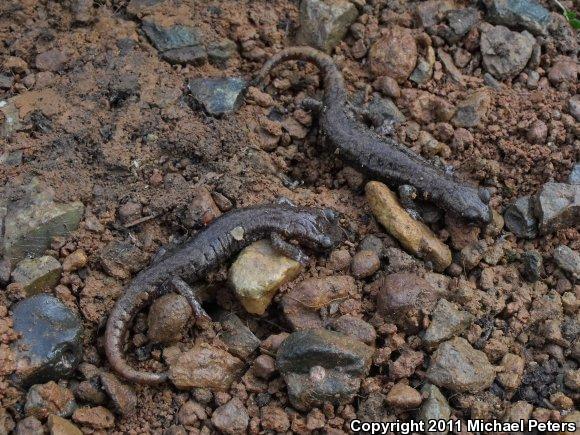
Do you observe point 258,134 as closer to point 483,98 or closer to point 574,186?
point 483,98

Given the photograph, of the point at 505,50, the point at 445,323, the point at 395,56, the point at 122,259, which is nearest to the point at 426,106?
the point at 395,56

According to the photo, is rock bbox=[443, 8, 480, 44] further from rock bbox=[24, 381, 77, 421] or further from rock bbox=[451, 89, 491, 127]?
rock bbox=[24, 381, 77, 421]

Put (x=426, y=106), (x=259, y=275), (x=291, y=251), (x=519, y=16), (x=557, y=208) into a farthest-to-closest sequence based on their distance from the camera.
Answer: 1. (x=519, y=16)
2. (x=426, y=106)
3. (x=557, y=208)
4. (x=291, y=251)
5. (x=259, y=275)

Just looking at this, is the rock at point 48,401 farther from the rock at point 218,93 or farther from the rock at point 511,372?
the rock at point 511,372

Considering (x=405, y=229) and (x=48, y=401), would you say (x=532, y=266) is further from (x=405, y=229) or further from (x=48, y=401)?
(x=48, y=401)

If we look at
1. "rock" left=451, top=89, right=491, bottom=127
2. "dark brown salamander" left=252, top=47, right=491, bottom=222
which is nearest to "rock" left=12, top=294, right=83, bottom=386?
"dark brown salamander" left=252, top=47, right=491, bottom=222

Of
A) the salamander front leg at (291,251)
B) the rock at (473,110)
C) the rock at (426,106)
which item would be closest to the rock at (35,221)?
the salamander front leg at (291,251)
